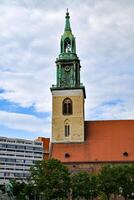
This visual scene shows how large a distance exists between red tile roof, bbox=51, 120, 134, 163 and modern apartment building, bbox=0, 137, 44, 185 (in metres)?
71.0

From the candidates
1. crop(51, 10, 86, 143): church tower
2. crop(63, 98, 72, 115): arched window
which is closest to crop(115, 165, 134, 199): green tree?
crop(51, 10, 86, 143): church tower

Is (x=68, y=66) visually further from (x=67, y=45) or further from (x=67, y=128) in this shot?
(x=67, y=128)

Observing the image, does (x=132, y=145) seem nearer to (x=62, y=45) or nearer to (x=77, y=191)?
(x=77, y=191)

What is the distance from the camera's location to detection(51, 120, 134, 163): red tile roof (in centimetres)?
7225

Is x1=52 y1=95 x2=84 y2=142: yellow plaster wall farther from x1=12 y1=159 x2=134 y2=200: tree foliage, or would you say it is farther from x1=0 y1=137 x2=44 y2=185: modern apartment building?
x1=0 y1=137 x2=44 y2=185: modern apartment building

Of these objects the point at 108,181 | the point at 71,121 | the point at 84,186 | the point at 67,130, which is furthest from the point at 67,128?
the point at 108,181

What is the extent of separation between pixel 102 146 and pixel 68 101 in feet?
32.6

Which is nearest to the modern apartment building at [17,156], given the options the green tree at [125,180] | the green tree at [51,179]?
the green tree at [51,179]

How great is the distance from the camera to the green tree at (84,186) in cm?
6134

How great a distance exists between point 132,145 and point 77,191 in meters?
15.8

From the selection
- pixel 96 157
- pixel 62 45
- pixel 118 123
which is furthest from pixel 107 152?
pixel 62 45

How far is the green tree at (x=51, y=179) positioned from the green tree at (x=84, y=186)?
1.62 m

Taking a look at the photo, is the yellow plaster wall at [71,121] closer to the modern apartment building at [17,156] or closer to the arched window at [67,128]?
the arched window at [67,128]

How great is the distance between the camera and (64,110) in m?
76.4
